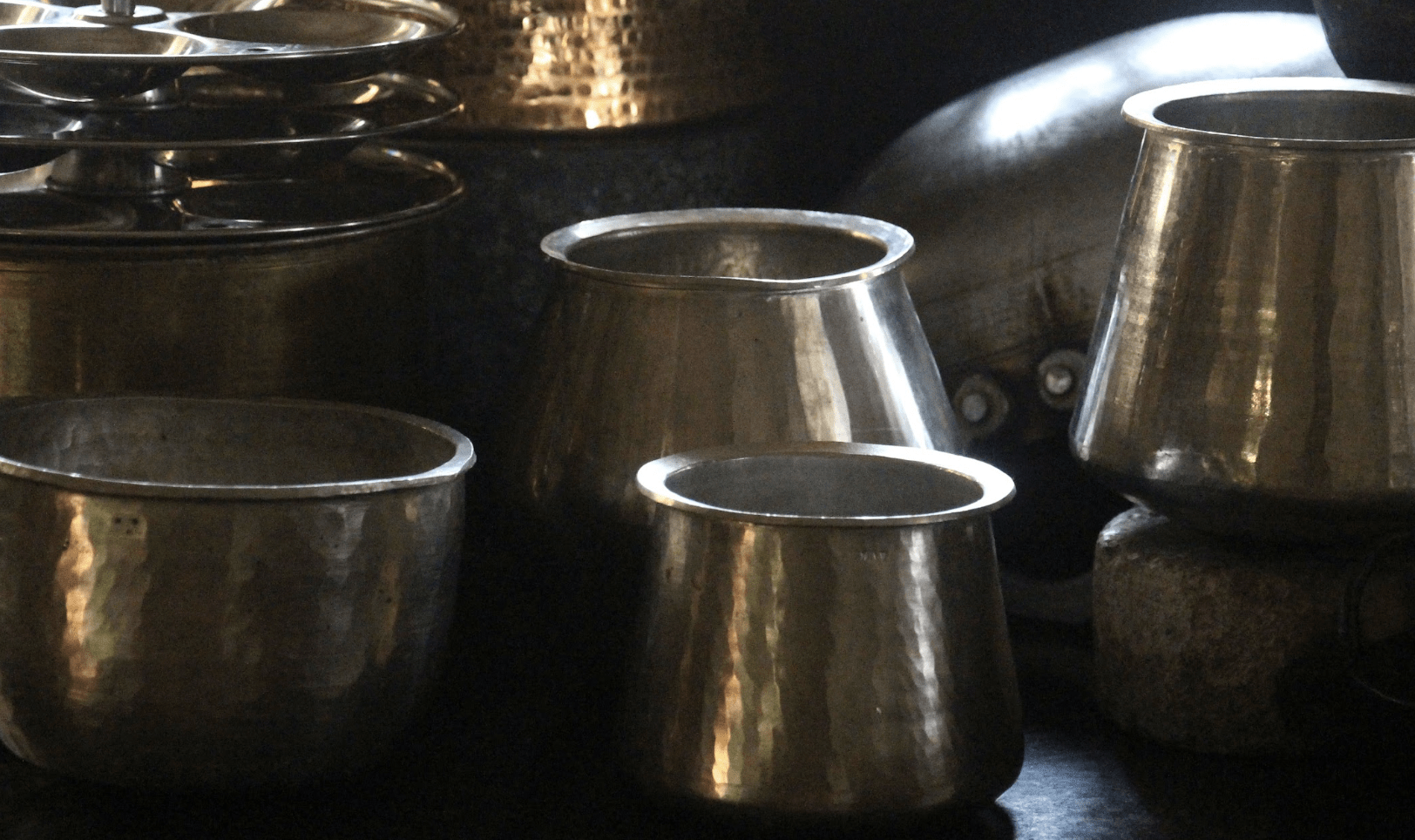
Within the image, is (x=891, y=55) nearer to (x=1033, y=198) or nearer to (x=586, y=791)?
(x=1033, y=198)

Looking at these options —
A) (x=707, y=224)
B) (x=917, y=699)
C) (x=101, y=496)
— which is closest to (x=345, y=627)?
(x=101, y=496)

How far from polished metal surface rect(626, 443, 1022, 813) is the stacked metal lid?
0.31 metres

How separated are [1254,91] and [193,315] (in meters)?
0.55

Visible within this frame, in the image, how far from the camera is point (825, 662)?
721 mm

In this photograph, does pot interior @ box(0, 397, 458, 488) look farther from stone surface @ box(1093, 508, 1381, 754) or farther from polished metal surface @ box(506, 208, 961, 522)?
stone surface @ box(1093, 508, 1381, 754)

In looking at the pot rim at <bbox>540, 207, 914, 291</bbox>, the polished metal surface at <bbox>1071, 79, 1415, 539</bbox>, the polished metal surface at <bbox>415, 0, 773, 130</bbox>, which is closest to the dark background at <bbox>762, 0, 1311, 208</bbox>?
the polished metal surface at <bbox>415, 0, 773, 130</bbox>

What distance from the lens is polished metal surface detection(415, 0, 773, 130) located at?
1.15 meters

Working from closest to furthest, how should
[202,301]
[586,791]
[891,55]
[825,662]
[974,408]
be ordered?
[825,662] → [586,791] → [202,301] → [974,408] → [891,55]

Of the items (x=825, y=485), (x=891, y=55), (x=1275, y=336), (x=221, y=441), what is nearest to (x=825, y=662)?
(x=825, y=485)

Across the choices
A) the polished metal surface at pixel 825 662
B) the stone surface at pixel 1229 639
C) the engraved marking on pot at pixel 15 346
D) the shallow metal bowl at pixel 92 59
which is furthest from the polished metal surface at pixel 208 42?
the stone surface at pixel 1229 639

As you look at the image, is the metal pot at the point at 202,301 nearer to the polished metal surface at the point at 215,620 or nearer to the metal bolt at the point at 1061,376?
the polished metal surface at the point at 215,620

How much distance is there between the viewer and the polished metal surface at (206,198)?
91 centimetres

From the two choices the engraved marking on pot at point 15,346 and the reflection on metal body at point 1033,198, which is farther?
the reflection on metal body at point 1033,198

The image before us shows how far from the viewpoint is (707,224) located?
1.01 m
